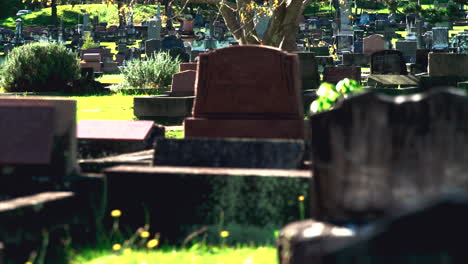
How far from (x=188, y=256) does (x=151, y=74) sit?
1754cm

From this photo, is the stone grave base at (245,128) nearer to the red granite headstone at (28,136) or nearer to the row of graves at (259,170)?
the row of graves at (259,170)

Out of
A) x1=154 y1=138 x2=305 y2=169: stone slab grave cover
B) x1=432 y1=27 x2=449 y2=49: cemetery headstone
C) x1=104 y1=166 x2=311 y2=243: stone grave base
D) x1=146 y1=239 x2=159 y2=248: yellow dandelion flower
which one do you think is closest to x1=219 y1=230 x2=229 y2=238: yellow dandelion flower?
x1=104 y1=166 x2=311 y2=243: stone grave base

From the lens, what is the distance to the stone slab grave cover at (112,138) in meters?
9.03

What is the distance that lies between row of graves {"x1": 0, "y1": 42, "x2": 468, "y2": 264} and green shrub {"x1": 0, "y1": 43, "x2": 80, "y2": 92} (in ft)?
44.0

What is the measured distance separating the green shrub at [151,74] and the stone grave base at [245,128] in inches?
534

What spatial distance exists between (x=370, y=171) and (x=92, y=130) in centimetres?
555

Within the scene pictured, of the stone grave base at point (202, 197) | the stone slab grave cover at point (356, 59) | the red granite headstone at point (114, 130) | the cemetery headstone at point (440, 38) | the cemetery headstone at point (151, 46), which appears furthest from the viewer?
the stone slab grave cover at point (356, 59)

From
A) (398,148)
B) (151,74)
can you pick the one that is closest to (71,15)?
(151,74)

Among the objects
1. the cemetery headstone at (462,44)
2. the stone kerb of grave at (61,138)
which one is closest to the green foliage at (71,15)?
the cemetery headstone at (462,44)

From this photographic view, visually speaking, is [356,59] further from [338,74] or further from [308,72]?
[308,72]

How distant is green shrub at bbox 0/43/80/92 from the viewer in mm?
22359

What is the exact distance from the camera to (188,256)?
5.79 metres

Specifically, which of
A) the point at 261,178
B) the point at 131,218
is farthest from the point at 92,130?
the point at 261,178

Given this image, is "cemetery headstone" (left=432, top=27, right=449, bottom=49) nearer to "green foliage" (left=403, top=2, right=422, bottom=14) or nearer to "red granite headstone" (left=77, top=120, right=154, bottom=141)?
"red granite headstone" (left=77, top=120, right=154, bottom=141)
